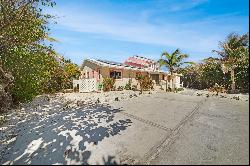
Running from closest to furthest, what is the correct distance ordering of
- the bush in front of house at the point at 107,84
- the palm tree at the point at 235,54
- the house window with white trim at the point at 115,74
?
the palm tree at the point at 235,54
the bush in front of house at the point at 107,84
the house window with white trim at the point at 115,74

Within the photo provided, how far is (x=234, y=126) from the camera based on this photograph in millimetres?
5582

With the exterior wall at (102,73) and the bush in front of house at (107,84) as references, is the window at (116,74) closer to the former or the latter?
the exterior wall at (102,73)

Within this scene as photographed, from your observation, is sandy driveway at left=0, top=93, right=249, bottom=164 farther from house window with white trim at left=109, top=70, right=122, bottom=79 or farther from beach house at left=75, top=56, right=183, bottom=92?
house window with white trim at left=109, top=70, right=122, bottom=79

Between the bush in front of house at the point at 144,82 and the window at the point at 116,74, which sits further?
the window at the point at 116,74

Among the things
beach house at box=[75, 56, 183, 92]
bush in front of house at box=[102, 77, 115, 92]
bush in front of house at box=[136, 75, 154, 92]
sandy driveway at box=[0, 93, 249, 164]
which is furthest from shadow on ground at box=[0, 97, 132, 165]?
bush in front of house at box=[136, 75, 154, 92]

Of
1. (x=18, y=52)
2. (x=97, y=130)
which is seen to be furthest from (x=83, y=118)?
(x=18, y=52)

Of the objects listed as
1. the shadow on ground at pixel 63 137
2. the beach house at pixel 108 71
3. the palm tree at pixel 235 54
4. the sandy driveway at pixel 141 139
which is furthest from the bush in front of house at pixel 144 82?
the sandy driveway at pixel 141 139

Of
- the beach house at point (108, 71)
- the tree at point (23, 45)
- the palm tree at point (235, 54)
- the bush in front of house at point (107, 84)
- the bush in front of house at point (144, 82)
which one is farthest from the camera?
the beach house at point (108, 71)

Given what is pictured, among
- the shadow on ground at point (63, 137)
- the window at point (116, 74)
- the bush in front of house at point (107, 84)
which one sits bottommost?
the shadow on ground at point (63, 137)

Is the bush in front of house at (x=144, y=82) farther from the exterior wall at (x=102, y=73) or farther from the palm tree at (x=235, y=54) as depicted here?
the palm tree at (x=235, y=54)

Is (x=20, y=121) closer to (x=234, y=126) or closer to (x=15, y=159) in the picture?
(x=15, y=159)

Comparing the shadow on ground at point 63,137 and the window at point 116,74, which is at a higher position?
A: the window at point 116,74

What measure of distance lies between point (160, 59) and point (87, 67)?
9261 mm

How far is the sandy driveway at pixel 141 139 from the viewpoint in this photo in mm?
5430
